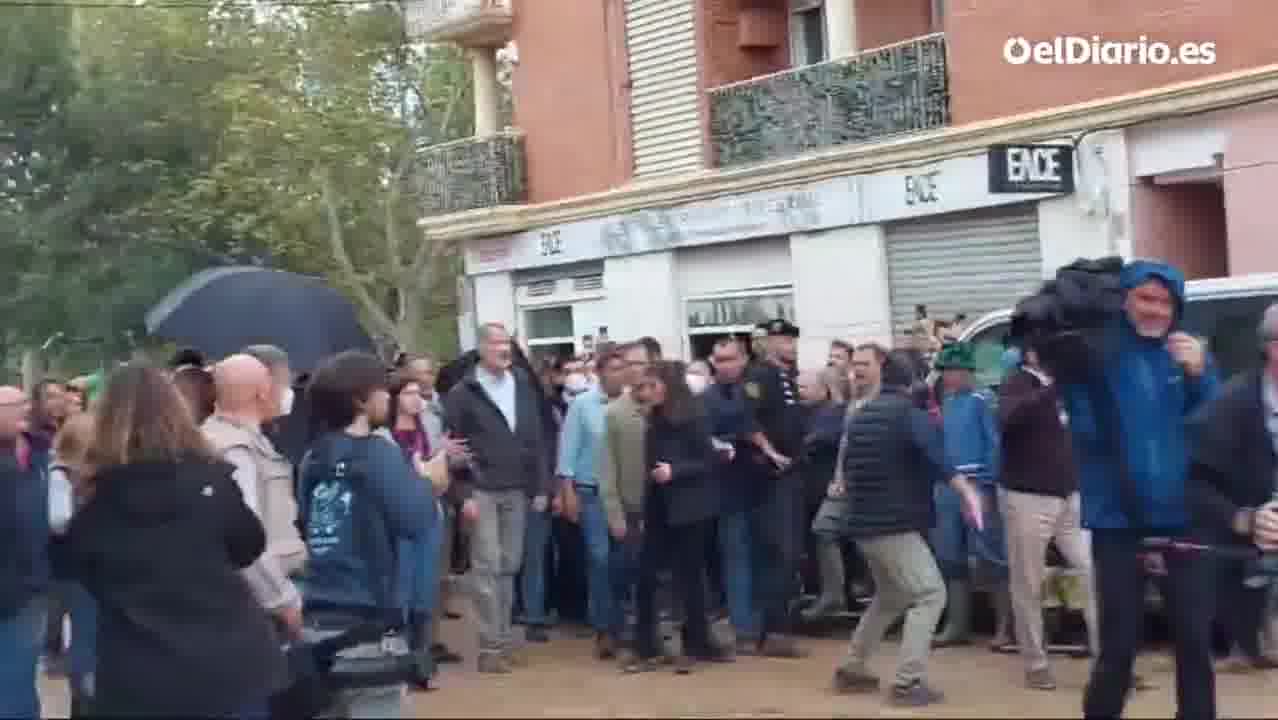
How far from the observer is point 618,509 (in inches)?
480

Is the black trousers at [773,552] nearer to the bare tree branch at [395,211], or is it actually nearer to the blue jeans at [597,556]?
the blue jeans at [597,556]

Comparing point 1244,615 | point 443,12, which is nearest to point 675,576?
point 1244,615

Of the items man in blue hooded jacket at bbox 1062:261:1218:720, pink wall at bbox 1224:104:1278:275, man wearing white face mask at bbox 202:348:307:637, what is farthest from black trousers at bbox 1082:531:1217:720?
pink wall at bbox 1224:104:1278:275

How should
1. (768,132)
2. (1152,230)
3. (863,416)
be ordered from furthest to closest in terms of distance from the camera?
(768,132) → (1152,230) → (863,416)

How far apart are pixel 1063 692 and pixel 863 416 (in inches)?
69.3

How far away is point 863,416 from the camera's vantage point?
10.5 m

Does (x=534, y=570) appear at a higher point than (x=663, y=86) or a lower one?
lower

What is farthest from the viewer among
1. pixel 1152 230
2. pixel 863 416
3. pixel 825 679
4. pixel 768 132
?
pixel 768 132

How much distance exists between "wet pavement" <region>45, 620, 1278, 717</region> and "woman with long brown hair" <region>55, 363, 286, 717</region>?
3719mm

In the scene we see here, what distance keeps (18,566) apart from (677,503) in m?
5.10

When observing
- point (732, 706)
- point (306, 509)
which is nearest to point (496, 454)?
point (732, 706)

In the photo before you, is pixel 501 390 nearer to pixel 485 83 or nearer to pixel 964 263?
pixel 964 263

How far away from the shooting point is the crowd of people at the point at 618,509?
243 inches

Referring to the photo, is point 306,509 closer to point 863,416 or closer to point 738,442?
point 863,416
